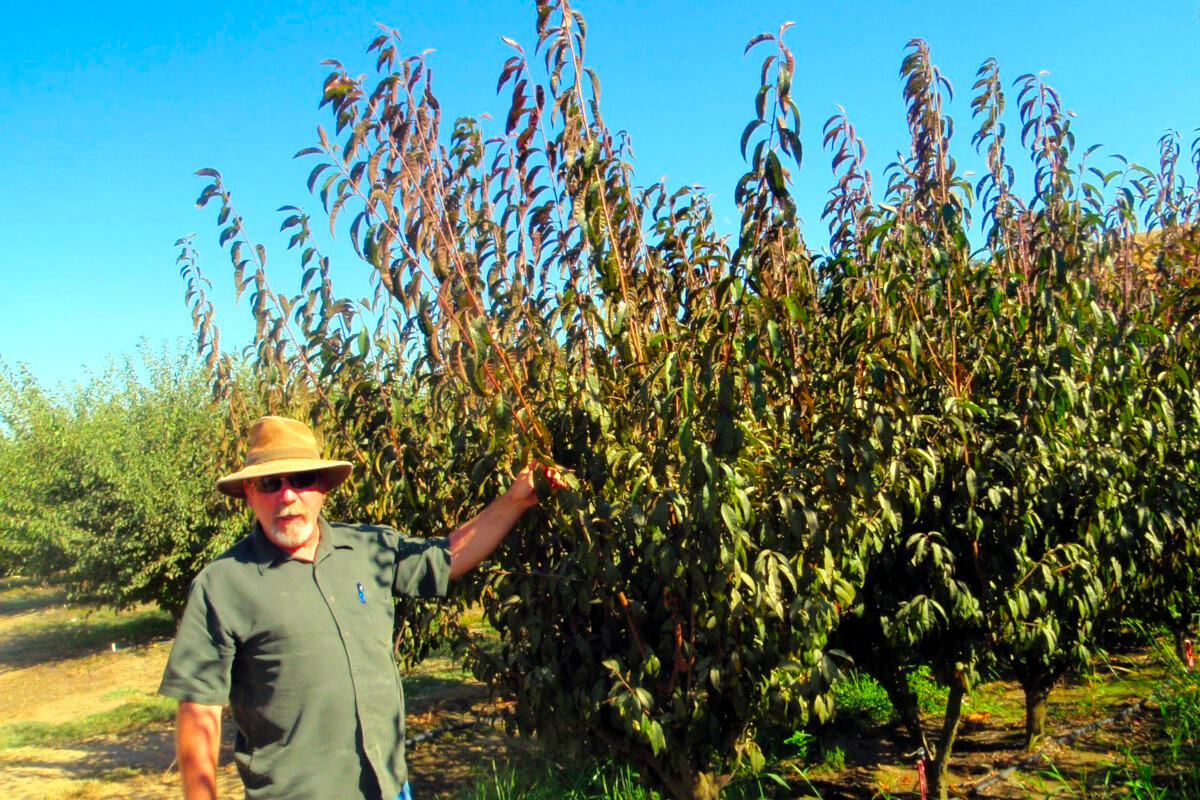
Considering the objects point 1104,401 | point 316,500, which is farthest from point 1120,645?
point 316,500

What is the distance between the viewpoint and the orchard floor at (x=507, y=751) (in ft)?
16.4

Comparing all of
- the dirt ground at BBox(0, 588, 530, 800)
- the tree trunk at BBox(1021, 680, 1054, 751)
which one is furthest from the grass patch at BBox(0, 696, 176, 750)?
the tree trunk at BBox(1021, 680, 1054, 751)

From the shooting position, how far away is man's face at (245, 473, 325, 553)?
267 centimetres

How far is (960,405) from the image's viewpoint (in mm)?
3346

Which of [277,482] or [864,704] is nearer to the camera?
[277,482]

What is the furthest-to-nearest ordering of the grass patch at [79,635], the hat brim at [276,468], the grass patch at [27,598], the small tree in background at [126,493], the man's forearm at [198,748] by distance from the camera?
the grass patch at [27,598] < the grass patch at [79,635] < the small tree in background at [126,493] < the hat brim at [276,468] < the man's forearm at [198,748]

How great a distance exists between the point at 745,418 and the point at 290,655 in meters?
1.55

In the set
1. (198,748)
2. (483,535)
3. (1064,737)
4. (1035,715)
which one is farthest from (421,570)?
(1064,737)

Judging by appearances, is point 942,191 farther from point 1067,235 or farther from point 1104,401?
point 1104,401

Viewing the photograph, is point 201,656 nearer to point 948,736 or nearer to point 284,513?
point 284,513

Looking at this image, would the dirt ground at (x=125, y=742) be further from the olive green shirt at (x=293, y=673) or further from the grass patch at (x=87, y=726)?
the olive green shirt at (x=293, y=673)

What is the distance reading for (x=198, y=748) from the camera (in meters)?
2.40

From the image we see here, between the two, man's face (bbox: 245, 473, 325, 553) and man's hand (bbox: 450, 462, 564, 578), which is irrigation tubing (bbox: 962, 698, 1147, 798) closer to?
man's hand (bbox: 450, 462, 564, 578)

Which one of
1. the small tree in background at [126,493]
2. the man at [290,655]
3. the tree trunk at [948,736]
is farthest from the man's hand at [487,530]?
the small tree in background at [126,493]
